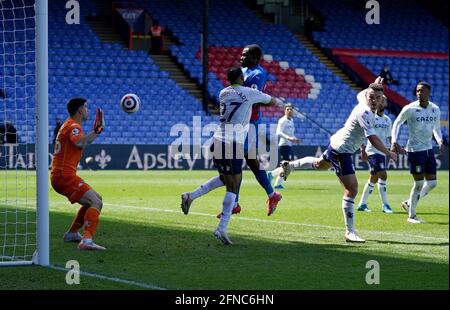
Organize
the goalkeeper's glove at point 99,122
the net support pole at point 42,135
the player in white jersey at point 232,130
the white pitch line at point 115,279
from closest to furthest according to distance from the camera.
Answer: the white pitch line at point 115,279 < the net support pole at point 42,135 < the goalkeeper's glove at point 99,122 < the player in white jersey at point 232,130

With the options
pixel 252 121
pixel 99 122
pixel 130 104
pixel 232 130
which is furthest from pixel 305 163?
pixel 99 122

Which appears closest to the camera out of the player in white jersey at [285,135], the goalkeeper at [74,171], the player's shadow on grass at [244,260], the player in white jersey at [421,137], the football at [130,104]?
the player's shadow on grass at [244,260]

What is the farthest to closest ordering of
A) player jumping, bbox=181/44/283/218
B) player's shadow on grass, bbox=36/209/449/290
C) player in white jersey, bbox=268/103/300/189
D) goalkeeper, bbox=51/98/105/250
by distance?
player in white jersey, bbox=268/103/300/189 → player jumping, bbox=181/44/283/218 → goalkeeper, bbox=51/98/105/250 → player's shadow on grass, bbox=36/209/449/290

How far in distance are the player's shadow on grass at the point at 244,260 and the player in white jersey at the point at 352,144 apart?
0.43 metres

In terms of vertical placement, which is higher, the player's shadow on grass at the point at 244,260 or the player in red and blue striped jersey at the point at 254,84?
the player in red and blue striped jersey at the point at 254,84

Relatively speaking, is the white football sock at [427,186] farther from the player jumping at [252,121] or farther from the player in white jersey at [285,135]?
the player in white jersey at [285,135]

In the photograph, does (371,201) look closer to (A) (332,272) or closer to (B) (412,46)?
(A) (332,272)

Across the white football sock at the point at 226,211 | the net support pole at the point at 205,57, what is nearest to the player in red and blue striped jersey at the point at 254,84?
the white football sock at the point at 226,211

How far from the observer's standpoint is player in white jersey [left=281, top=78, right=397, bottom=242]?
1218 centimetres

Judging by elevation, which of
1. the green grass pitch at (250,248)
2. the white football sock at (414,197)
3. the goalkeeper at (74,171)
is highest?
the goalkeeper at (74,171)

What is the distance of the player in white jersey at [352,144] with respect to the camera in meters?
12.2

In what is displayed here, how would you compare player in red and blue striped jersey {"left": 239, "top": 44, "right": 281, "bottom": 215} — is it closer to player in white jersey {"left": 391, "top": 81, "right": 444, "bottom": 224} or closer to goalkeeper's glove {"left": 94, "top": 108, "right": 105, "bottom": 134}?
goalkeeper's glove {"left": 94, "top": 108, "right": 105, "bottom": 134}

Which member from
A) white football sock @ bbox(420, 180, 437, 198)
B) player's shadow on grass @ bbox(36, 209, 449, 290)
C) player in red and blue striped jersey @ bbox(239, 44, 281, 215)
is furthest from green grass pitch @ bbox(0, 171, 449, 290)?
player in red and blue striped jersey @ bbox(239, 44, 281, 215)

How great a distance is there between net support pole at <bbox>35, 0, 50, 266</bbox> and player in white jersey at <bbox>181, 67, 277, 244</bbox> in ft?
8.77
